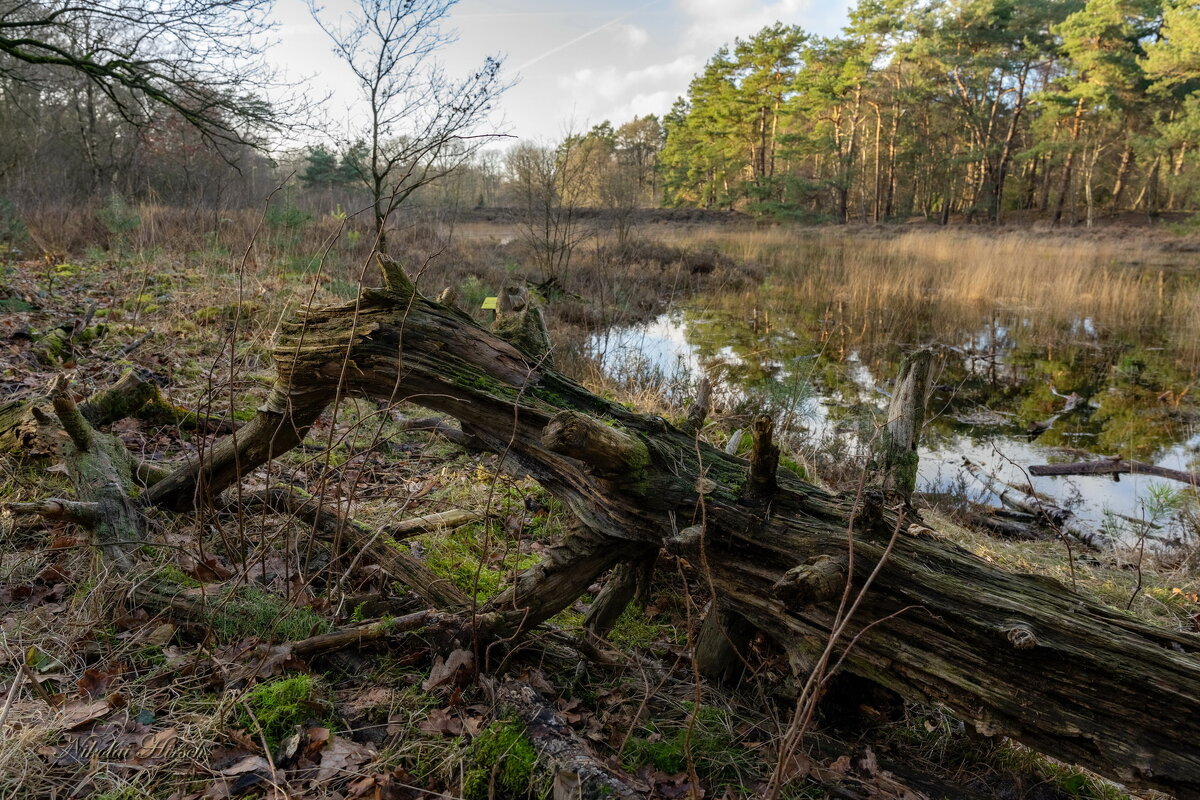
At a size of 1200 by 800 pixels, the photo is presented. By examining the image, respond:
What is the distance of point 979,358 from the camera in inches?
388

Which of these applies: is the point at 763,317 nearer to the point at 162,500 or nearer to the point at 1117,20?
the point at 162,500

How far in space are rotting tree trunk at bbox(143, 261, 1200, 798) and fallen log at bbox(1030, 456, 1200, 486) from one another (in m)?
5.33

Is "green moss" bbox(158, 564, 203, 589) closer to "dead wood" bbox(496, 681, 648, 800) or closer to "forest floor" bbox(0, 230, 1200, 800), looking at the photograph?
"forest floor" bbox(0, 230, 1200, 800)

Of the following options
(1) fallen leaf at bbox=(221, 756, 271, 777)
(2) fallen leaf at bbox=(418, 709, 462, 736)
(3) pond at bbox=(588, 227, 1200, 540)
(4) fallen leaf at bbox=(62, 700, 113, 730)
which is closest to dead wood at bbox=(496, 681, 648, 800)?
(2) fallen leaf at bbox=(418, 709, 462, 736)

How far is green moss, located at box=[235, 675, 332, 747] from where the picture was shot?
187 centimetres

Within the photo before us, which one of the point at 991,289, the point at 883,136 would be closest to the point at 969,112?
the point at 883,136

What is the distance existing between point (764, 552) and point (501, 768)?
3.41 ft

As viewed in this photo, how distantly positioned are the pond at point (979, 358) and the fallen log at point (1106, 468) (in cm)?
8

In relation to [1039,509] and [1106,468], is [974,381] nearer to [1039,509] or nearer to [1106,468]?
[1106,468]

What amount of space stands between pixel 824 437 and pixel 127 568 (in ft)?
20.1

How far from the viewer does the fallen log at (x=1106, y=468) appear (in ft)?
20.3

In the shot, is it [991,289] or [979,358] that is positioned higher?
[991,289]

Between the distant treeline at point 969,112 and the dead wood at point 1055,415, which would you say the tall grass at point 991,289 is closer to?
the dead wood at point 1055,415

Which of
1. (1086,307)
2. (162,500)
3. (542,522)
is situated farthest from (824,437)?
(1086,307)
